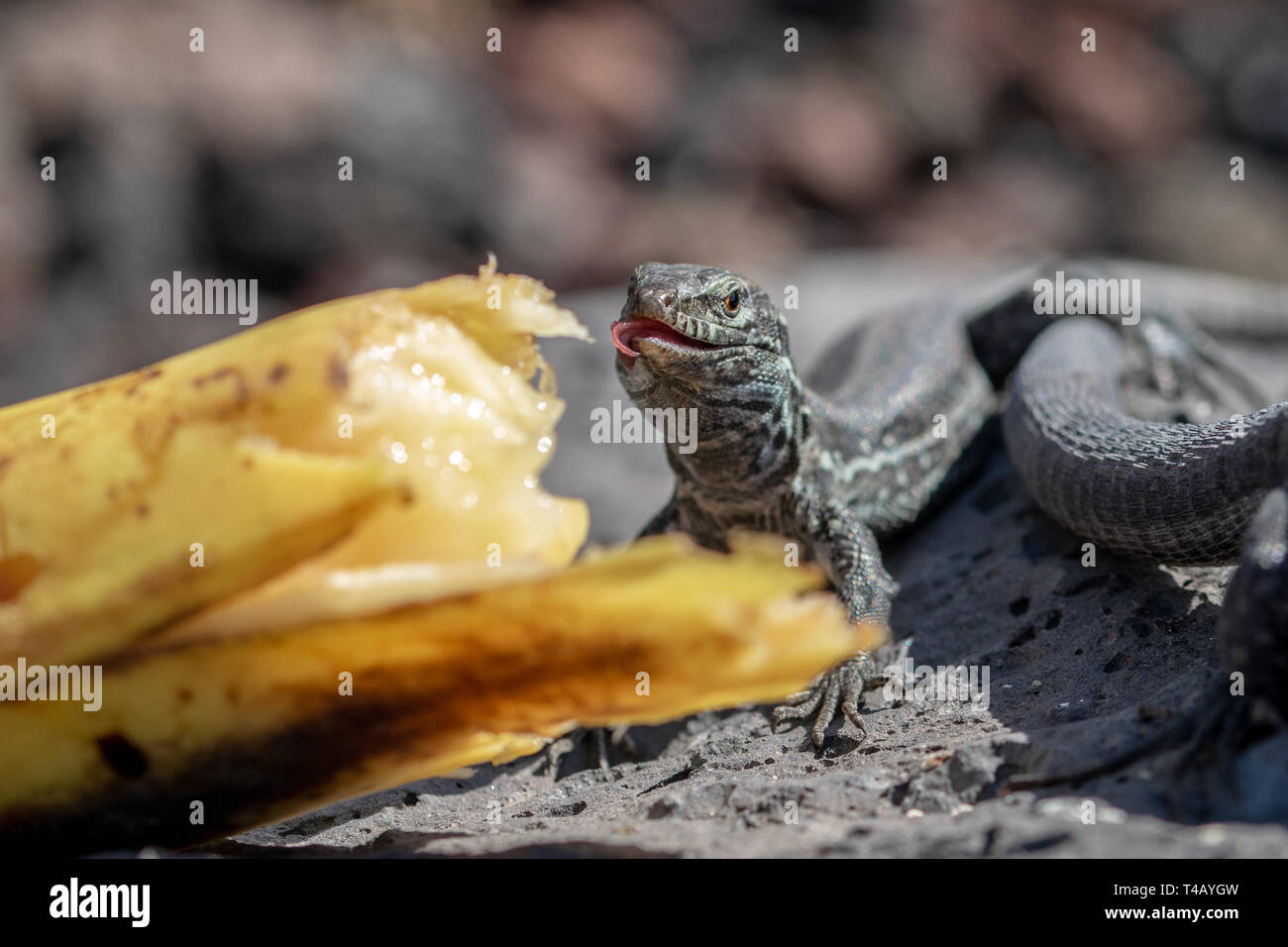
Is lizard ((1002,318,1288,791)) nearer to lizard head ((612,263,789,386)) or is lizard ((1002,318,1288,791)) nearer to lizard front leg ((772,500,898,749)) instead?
lizard front leg ((772,500,898,749))

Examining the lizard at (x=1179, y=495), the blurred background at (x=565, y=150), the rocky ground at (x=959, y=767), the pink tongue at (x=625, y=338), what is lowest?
the rocky ground at (x=959, y=767)

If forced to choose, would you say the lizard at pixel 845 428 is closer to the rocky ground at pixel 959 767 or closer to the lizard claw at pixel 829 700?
the lizard claw at pixel 829 700

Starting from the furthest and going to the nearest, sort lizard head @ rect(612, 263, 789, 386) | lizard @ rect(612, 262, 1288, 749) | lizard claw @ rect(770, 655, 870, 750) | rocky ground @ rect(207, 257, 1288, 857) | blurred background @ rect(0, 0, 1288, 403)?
1. blurred background @ rect(0, 0, 1288, 403)
2. lizard head @ rect(612, 263, 789, 386)
3. lizard @ rect(612, 262, 1288, 749)
4. lizard claw @ rect(770, 655, 870, 750)
5. rocky ground @ rect(207, 257, 1288, 857)

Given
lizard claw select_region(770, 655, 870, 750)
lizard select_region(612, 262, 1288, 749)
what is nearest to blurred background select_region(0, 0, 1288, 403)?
lizard select_region(612, 262, 1288, 749)

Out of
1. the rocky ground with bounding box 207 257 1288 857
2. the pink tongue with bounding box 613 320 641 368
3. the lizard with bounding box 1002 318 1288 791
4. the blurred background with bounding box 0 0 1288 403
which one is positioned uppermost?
the blurred background with bounding box 0 0 1288 403

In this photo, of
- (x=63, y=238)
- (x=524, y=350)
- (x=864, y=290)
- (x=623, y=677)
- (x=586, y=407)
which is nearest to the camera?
(x=623, y=677)

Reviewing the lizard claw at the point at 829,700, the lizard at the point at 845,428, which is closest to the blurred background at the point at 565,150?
the lizard at the point at 845,428

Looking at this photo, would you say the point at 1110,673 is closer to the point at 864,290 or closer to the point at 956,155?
the point at 864,290
